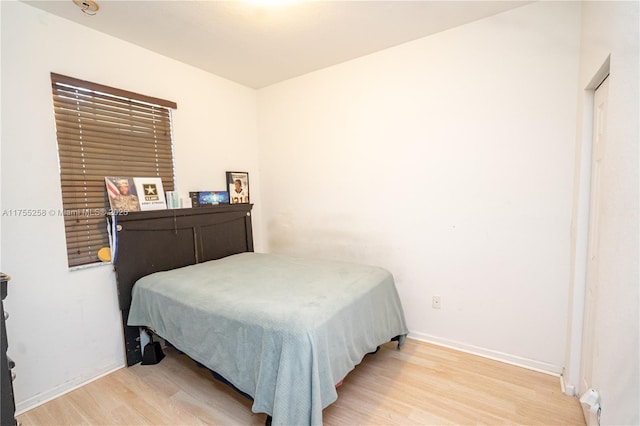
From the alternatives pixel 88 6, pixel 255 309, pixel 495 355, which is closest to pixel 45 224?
pixel 88 6

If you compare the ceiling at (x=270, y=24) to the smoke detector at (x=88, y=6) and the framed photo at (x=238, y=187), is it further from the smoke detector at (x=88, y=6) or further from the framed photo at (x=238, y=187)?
the framed photo at (x=238, y=187)

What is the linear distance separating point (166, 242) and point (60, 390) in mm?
1177

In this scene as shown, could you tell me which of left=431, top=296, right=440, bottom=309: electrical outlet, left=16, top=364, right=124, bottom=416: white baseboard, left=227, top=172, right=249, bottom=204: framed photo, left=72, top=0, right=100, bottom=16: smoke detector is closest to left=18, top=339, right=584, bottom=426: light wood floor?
left=16, top=364, right=124, bottom=416: white baseboard

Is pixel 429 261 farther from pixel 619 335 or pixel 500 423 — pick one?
pixel 619 335

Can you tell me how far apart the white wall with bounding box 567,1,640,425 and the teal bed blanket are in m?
1.10

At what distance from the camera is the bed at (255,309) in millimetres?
1389

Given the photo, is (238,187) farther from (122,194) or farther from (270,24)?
(270,24)

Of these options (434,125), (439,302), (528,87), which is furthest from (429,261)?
(528,87)

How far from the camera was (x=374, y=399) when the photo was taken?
1.82m

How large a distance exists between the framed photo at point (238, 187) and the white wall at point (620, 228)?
2939 millimetres

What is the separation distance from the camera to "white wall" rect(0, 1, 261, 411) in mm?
1778

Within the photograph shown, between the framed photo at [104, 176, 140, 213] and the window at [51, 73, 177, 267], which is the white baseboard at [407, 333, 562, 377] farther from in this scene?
the window at [51, 73, 177, 267]

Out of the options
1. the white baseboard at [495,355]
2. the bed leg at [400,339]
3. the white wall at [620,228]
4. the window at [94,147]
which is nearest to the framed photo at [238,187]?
the window at [94,147]

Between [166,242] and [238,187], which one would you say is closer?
[166,242]
